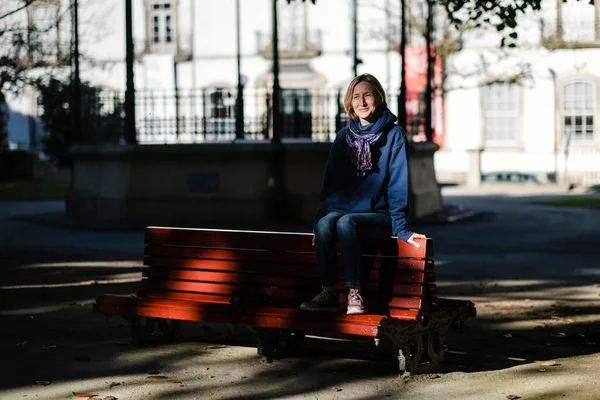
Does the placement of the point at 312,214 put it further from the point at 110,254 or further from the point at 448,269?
the point at 448,269

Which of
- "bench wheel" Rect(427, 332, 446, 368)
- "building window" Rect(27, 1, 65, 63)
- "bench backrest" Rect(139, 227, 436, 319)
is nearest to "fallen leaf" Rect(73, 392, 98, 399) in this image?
"bench backrest" Rect(139, 227, 436, 319)

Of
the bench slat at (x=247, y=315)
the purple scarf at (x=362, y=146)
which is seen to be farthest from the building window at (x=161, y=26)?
the purple scarf at (x=362, y=146)

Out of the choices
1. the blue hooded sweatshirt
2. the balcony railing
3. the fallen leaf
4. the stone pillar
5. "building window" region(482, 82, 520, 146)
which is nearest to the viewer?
the fallen leaf

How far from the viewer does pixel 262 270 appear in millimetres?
6625

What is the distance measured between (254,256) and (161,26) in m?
36.4

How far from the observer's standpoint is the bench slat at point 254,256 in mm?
6160

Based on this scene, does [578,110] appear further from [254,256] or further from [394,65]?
[254,256]

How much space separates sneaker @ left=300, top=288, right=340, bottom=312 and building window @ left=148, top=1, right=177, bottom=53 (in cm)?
3605

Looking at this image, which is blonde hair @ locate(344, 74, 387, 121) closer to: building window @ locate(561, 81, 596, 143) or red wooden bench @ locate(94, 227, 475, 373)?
red wooden bench @ locate(94, 227, 475, 373)

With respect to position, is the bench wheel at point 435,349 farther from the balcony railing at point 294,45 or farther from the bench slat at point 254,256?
the balcony railing at point 294,45

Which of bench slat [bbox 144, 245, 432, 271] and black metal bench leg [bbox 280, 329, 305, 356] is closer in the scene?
bench slat [bbox 144, 245, 432, 271]

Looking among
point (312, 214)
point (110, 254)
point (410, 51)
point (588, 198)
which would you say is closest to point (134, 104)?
point (312, 214)

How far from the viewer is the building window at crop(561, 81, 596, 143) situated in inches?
1431

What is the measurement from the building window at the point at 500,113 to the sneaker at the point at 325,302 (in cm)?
3149
